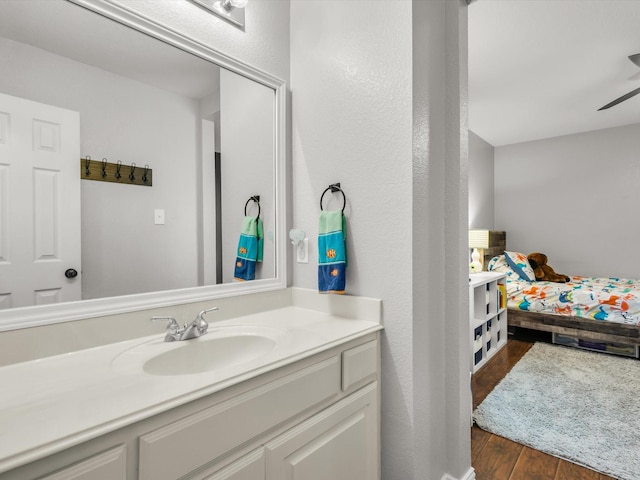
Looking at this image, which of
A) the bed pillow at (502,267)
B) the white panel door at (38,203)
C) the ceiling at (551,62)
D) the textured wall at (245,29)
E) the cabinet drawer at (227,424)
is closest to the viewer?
the cabinet drawer at (227,424)

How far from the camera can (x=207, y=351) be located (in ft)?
3.91

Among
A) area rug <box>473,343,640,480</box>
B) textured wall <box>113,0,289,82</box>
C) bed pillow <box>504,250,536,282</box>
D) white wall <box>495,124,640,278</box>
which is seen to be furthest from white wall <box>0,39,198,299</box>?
white wall <box>495,124,640,278</box>

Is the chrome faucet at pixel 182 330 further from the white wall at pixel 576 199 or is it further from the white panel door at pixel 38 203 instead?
the white wall at pixel 576 199

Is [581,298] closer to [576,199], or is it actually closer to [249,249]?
[576,199]

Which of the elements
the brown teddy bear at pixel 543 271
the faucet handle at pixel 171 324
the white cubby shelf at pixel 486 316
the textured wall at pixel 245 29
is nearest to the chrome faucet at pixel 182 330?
the faucet handle at pixel 171 324

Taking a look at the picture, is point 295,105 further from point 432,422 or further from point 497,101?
point 497,101

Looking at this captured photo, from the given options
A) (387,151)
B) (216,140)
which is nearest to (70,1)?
(216,140)

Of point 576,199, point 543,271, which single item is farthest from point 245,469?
point 576,199

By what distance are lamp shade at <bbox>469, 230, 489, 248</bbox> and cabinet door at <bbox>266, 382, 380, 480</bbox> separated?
11.0ft

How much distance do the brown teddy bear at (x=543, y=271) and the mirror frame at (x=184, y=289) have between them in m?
3.75

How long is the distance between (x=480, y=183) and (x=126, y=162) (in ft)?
16.1

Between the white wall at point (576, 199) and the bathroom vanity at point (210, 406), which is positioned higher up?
the white wall at point (576, 199)

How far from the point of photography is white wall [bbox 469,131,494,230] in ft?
15.6

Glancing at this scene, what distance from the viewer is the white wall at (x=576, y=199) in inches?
176
